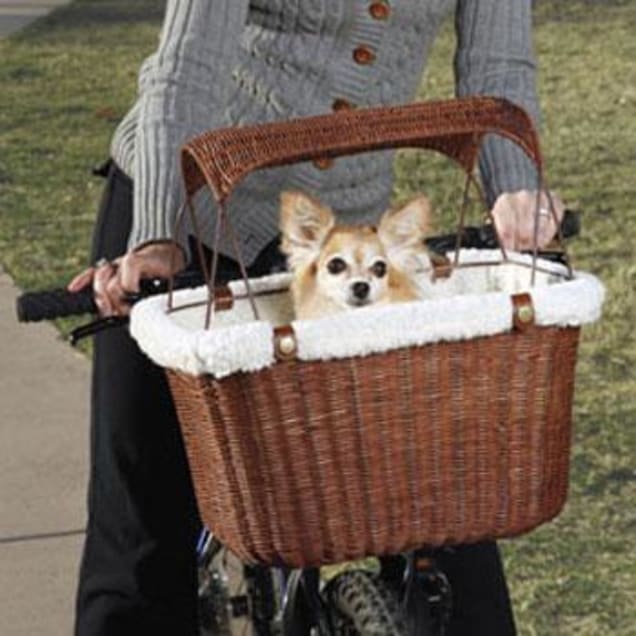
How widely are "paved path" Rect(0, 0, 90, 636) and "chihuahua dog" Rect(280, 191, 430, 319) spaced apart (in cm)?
279

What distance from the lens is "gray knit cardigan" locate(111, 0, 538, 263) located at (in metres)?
3.35

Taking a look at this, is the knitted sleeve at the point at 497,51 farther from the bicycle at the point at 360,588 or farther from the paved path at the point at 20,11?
the paved path at the point at 20,11

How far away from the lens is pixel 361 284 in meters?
2.76

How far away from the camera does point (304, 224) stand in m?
2.88

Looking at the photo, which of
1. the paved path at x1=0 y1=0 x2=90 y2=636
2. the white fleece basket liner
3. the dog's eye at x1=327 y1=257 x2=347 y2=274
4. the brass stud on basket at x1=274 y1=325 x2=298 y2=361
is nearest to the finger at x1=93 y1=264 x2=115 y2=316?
the white fleece basket liner

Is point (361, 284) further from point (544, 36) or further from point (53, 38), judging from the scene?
point (53, 38)

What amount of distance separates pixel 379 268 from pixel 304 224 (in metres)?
0.14

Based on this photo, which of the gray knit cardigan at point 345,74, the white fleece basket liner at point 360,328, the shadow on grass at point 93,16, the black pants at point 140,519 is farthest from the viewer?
the shadow on grass at point 93,16

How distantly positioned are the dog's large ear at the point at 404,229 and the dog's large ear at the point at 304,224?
8 centimetres

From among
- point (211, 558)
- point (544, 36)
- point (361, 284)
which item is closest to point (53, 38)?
point (544, 36)

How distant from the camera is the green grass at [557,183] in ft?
18.9

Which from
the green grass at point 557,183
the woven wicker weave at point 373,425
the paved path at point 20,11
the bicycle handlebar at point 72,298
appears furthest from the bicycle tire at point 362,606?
the paved path at point 20,11

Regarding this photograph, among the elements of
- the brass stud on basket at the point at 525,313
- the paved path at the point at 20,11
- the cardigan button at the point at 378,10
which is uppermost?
the cardigan button at the point at 378,10

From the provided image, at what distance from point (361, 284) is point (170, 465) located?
104cm
